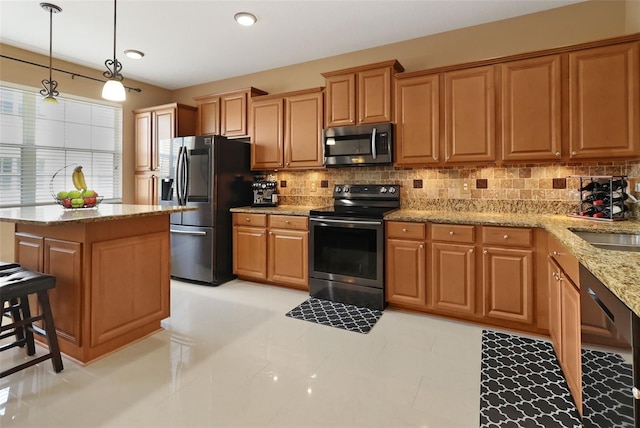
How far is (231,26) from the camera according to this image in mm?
3299

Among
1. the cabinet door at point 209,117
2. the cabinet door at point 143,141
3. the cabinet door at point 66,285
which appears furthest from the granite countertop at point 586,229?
the cabinet door at point 66,285

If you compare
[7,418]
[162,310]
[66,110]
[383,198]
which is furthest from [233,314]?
[66,110]

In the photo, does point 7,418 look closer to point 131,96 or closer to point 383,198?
point 383,198

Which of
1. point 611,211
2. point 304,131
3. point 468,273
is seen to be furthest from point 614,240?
point 304,131

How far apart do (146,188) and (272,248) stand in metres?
2.32

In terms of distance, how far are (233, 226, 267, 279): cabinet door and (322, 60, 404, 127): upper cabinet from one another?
1.48 meters

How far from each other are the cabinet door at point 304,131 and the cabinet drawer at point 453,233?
1497mm

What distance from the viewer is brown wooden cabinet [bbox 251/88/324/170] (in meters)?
3.80

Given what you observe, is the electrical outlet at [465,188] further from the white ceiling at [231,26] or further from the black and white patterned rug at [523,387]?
the white ceiling at [231,26]

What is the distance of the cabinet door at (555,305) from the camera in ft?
6.53

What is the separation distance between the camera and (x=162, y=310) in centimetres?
265

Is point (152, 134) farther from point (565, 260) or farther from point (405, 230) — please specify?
point (565, 260)

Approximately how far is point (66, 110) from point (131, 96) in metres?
0.88

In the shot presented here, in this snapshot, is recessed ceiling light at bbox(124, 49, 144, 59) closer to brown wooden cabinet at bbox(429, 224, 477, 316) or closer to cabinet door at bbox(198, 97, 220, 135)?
cabinet door at bbox(198, 97, 220, 135)
